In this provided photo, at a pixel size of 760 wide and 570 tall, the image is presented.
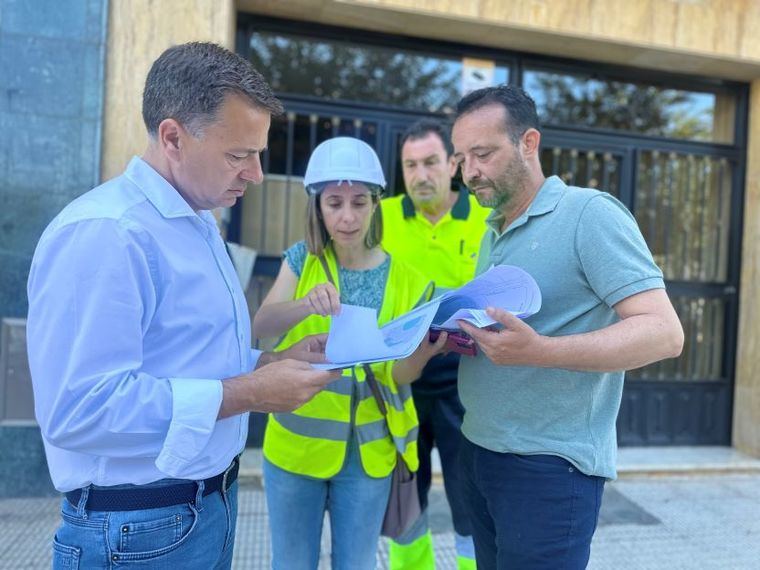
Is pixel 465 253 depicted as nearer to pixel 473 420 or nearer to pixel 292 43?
pixel 473 420

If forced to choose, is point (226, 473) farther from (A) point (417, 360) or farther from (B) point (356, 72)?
(B) point (356, 72)

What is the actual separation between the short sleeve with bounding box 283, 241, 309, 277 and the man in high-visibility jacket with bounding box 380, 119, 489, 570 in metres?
0.57

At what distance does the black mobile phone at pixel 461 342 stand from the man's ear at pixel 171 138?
91 centimetres

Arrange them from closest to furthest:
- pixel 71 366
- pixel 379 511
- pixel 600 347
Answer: pixel 71 366
pixel 600 347
pixel 379 511

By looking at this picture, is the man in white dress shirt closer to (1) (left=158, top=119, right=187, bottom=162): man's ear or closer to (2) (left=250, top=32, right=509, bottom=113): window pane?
(1) (left=158, top=119, right=187, bottom=162): man's ear

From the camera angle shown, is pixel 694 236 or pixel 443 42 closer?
pixel 443 42

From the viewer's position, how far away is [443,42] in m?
4.50

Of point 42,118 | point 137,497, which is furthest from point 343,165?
point 42,118

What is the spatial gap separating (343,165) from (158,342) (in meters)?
1.00

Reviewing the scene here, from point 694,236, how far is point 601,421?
4.24m

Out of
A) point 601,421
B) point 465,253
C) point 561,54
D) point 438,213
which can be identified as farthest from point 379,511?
point 561,54

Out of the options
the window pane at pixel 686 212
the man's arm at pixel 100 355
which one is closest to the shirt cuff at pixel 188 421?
the man's arm at pixel 100 355

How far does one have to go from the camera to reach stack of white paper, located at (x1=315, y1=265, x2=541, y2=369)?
1.41 metres

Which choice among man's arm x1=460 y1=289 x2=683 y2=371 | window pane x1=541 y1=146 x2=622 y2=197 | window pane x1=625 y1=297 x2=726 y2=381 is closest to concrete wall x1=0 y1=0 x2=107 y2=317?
man's arm x1=460 y1=289 x2=683 y2=371
